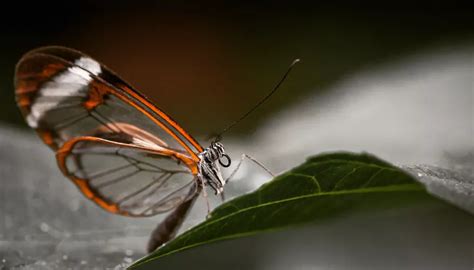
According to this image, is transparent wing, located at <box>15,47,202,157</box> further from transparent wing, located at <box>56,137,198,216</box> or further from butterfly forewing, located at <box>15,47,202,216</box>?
transparent wing, located at <box>56,137,198,216</box>

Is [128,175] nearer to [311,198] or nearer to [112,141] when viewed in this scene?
[112,141]

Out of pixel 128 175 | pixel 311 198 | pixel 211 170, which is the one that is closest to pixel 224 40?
pixel 128 175

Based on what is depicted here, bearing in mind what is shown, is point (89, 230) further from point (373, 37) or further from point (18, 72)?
point (373, 37)

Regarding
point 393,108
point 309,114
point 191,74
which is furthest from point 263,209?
point 191,74

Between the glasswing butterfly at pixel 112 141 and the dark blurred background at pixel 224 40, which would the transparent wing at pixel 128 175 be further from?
the dark blurred background at pixel 224 40

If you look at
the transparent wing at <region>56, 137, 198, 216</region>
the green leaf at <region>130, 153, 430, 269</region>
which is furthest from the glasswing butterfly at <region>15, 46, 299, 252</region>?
the green leaf at <region>130, 153, 430, 269</region>

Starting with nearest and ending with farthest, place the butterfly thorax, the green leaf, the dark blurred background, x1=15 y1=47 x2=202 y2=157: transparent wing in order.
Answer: the green leaf → x1=15 y1=47 x2=202 y2=157: transparent wing → the butterfly thorax → the dark blurred background

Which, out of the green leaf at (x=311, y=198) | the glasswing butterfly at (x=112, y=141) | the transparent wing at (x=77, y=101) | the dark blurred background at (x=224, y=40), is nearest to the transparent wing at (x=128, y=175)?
the glasswing butterfly at (x=112, y=141)
